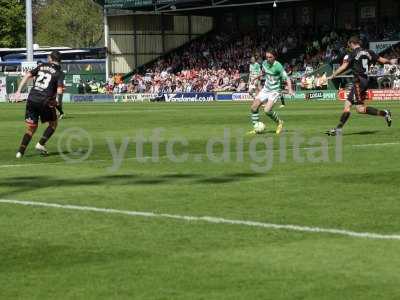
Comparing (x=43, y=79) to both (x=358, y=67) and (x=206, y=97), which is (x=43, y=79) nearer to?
(x=358, y=67)

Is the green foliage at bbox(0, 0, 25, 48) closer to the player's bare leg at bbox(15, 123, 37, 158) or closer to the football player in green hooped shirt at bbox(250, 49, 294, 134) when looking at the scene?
the football player in green hooped shirt at bbox(250, 49, 294, 134)

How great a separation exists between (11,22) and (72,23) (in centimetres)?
1710

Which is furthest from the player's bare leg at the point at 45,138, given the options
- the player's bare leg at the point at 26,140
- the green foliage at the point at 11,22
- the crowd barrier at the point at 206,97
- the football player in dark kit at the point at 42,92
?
the green foliage at the point at 11,22

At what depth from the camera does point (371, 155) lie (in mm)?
16906

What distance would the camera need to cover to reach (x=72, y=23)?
120m

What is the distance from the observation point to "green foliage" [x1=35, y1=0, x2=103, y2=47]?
118m

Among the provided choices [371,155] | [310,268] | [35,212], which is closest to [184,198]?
[35,212]

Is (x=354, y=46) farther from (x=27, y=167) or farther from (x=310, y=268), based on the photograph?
(x=310, y=268)

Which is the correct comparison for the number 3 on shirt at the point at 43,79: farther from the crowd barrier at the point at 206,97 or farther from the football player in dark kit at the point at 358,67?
the crowd barrier at the point at 206,97

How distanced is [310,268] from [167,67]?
2711 inches

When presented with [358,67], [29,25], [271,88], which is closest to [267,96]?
[271,88]

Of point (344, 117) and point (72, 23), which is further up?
point (72, 23)

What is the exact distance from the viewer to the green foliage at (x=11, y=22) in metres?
102

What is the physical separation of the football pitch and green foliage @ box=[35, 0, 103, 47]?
328 feet
